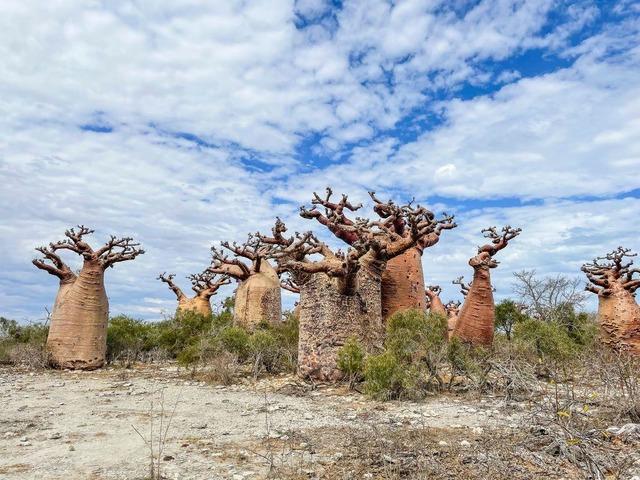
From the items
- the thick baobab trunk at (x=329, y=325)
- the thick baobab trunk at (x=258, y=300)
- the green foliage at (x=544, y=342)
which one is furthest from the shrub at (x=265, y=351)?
the green foliage at (x=544, y=342)

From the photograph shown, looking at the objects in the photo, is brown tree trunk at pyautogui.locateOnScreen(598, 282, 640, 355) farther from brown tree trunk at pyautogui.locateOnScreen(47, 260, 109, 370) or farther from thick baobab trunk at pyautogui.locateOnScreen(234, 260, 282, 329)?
brown tree trunk at pyautogui.locateOnScreen(47, 260, 109, 370)

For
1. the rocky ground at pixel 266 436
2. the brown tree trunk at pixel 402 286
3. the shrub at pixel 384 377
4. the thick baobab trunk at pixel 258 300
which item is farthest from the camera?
the thick baobab trunk at pixel 258 300

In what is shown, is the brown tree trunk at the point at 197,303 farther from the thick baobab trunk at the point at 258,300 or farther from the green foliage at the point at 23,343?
the green foliage at the point at 23,343

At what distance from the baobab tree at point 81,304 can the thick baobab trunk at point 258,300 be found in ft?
12.3

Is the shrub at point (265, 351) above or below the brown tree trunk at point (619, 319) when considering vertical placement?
below

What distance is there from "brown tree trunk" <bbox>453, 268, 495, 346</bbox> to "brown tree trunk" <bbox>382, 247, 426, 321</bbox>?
36.9 inches

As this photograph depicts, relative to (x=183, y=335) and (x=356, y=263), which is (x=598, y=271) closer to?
(x=356, y=263)

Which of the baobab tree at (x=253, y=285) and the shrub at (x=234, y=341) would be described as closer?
the shrub at (x=234, y=341)

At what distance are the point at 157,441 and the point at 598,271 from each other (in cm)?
1072

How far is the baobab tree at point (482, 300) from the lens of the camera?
998 cm

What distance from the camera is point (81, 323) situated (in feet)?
36.2

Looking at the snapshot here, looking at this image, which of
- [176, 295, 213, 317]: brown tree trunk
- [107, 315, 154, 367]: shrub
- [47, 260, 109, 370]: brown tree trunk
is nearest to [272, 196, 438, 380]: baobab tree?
[47, 260, 109, 370]: brown tree trunk

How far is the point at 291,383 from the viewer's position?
8.29 meters

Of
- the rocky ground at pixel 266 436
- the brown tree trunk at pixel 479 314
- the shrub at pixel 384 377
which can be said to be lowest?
the rocky ground at pixel 266 436
